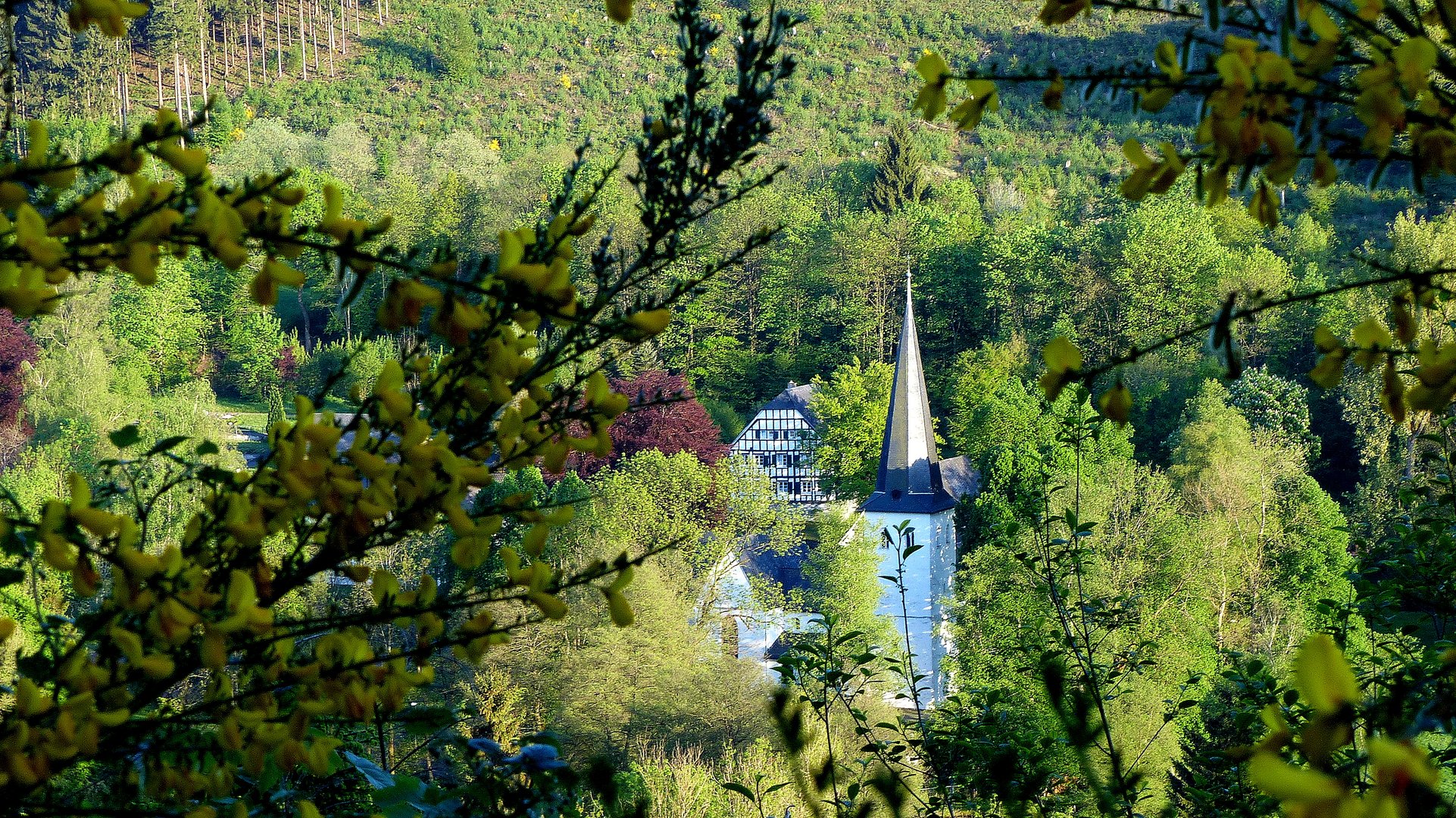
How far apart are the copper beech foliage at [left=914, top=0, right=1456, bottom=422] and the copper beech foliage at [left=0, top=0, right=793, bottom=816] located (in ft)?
1.55

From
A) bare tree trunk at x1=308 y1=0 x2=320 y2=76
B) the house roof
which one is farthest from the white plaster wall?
bare tree trunk at x1=308 y1=0 x2=320 y2=76

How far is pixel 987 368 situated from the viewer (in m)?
39.1

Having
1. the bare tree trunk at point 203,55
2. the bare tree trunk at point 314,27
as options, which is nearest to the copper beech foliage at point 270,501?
the bare tree trunk at point 203,55

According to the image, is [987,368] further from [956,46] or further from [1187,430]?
[956,46]

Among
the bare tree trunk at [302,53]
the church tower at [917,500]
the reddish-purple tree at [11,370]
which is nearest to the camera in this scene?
the church tower at [917,500]

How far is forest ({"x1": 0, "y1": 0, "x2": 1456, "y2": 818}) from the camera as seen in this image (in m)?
1.05

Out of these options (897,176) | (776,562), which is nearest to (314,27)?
(897,176)

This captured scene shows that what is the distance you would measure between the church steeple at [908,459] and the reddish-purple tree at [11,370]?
87.3 ft

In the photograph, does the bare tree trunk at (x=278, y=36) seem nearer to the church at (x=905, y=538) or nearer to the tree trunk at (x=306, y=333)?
the tree trunk at (x=306, y=333)

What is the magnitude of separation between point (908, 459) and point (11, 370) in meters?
28.1

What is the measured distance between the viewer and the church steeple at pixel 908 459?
104 ft

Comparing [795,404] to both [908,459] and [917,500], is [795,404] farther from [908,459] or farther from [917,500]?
[917,500]

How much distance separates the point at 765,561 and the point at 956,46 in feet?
181

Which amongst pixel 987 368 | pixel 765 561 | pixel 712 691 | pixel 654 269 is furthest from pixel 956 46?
pixel 654 269
